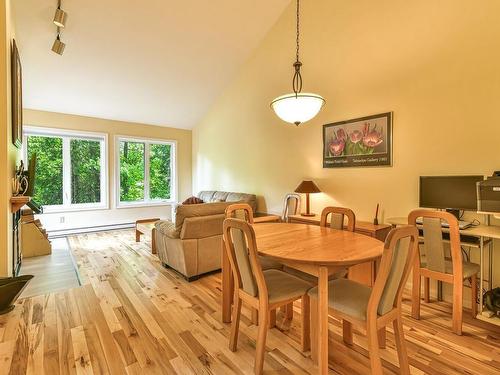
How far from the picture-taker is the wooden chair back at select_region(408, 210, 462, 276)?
2.05m

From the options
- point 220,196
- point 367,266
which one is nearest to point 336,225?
point 367,266

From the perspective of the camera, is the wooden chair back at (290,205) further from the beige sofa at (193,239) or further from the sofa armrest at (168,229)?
the sofa armrest at (168,229)

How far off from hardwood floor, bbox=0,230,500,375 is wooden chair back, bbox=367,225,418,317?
0.57m

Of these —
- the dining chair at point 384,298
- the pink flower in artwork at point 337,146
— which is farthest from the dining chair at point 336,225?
the pink flower in artwork at point 337,146

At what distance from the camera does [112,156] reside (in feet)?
19.1

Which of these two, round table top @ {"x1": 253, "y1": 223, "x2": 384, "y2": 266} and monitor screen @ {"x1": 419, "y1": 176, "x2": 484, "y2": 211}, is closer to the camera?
round table top @ {"x1": 253, "y1": 223, "x2": 384, "y2": 266}

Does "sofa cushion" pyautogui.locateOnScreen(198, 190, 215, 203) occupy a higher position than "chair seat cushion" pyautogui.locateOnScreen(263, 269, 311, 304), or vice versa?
"sofa cushion" pyautogui.locateOnScreen(198, 190, 215, 203)

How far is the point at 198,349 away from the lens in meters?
1.87

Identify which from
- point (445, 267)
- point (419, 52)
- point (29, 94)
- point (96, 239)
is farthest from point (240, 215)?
point (29, 94)

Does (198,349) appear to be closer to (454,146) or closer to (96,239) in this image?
(454,146)

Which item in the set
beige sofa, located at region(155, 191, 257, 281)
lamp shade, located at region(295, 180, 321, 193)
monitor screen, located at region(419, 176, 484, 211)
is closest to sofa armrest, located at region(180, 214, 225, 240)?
beige sofa, located at region(155, 191, 257, 281)

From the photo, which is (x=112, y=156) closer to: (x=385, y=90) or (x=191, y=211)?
(x=191, y=211)

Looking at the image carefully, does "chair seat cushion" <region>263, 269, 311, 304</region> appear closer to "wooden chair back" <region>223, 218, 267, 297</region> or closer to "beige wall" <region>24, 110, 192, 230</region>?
"wooden chair back" <region>223, 218, 267, 297</region>

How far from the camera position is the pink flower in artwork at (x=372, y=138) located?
126 inches
